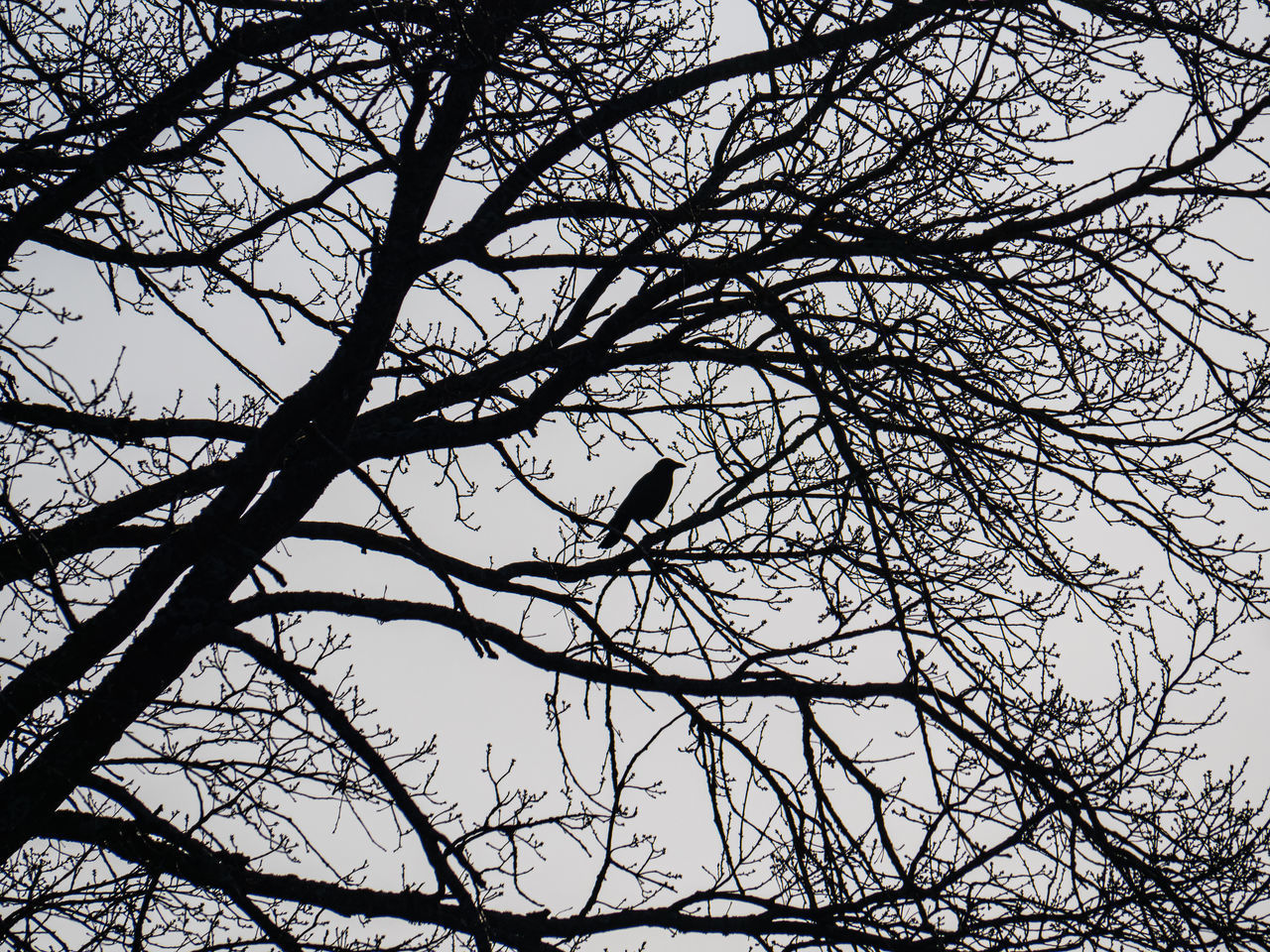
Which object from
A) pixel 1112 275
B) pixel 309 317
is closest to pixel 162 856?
pixel 309 317

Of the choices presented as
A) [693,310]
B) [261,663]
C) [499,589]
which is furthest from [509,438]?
[261,663]

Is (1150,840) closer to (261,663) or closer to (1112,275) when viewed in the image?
(1112,275)

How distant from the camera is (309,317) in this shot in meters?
5.18

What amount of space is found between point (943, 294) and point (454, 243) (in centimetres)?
264

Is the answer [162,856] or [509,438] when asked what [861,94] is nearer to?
[509,438]

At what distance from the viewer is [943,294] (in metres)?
4.59

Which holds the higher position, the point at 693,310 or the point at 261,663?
the point at 693,310

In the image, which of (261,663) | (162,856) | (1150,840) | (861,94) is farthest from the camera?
(261,663)

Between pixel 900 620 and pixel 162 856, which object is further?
pixel 162 856

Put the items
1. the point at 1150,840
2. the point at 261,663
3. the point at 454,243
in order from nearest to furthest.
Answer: the point at 1150,840 → the point at 261,663 → the point at 454,243

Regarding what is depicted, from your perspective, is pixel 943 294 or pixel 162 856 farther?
pixel 162 856

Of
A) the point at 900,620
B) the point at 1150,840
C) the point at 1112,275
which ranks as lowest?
the point at 900,620

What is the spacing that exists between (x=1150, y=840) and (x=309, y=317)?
4307mm

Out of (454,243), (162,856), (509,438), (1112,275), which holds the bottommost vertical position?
(162,856)
